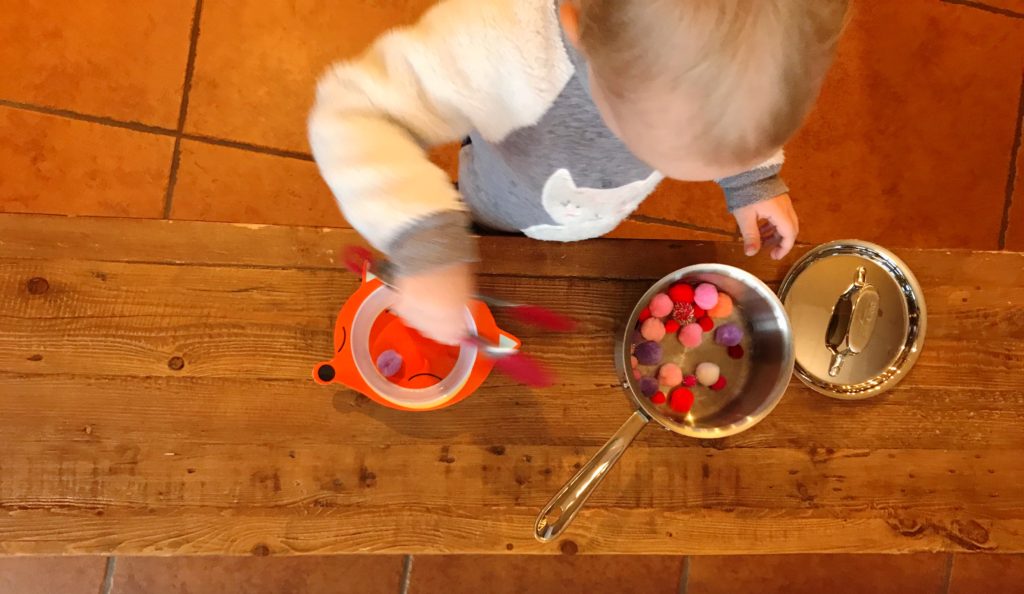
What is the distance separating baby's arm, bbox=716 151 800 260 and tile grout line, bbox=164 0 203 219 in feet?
2.58

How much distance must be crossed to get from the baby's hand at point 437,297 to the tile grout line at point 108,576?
77cm

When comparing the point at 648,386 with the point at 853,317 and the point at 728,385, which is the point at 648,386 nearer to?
the point at 728,385

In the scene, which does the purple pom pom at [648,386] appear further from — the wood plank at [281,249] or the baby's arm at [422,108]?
the baby's arm at [422,108]

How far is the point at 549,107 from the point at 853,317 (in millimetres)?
380

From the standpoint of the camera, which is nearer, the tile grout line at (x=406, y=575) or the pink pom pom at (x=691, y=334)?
the pink pom pom at (x=691, y=334)

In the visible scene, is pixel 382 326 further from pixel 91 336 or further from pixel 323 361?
pixel 91 336

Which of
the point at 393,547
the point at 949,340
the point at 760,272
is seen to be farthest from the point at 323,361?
the point at 949,340

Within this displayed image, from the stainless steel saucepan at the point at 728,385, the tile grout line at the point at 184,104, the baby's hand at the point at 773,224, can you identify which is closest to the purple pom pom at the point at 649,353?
the stainless steel saucepan at the point at 728,385

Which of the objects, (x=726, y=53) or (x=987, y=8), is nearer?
(x=726, y=53)

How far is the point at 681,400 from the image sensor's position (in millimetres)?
665

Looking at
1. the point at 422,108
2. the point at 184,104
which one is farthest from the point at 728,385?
the point at 184,104

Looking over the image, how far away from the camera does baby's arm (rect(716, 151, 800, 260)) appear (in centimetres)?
67

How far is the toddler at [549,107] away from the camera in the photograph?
353 mm

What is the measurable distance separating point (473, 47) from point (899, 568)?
1073 mm
